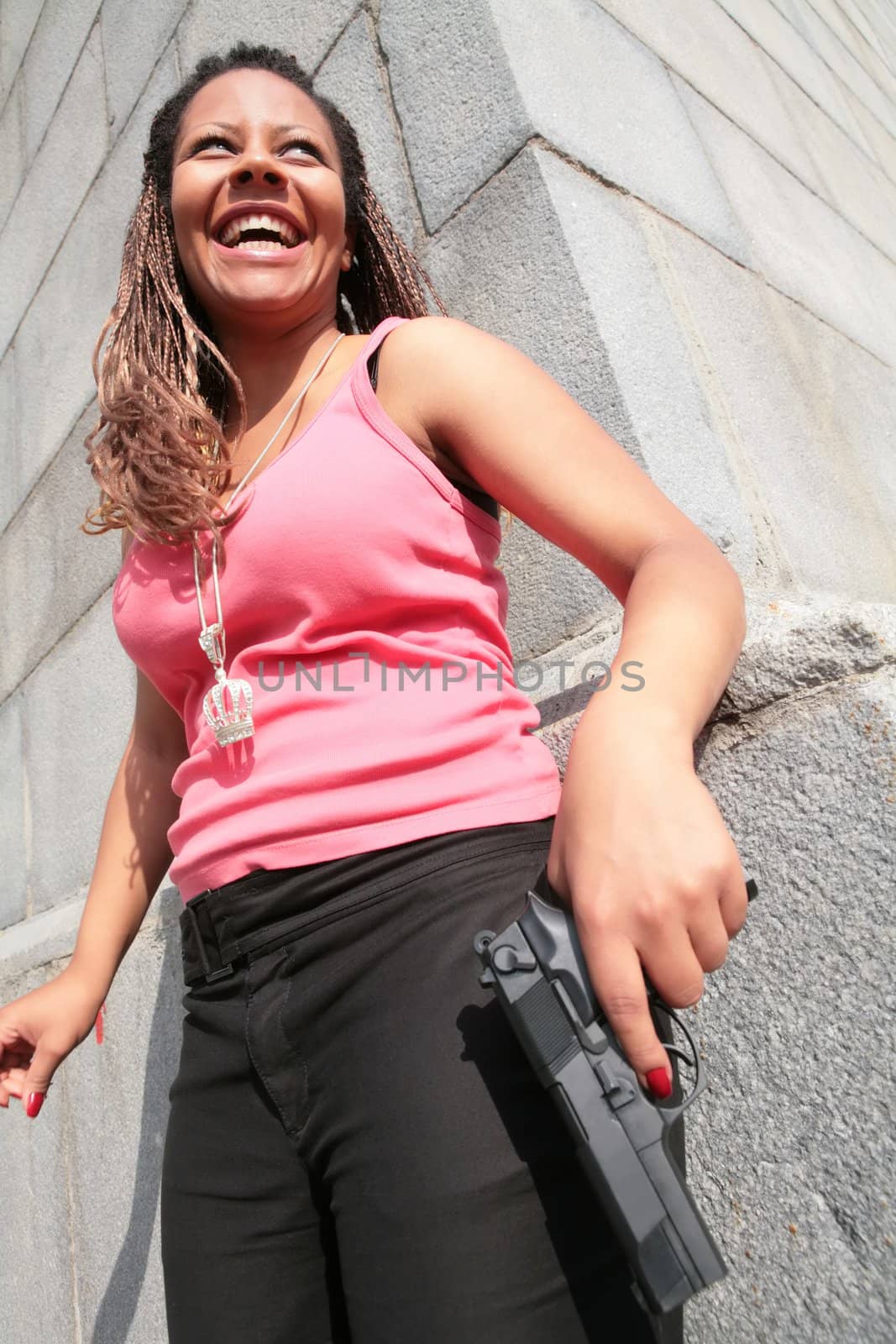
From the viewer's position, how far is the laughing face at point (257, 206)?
1183 mm

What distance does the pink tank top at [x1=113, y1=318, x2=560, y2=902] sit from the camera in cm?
86

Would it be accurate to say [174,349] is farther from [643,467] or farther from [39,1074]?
[39,1074]

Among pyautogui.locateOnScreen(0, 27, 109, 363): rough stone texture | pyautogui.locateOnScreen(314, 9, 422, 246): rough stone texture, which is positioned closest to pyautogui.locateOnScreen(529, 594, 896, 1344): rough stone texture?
pyautogui.locateOnScreen(314, 9, 422, 246): rough stone texture

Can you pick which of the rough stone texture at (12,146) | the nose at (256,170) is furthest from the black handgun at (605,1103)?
the rough stone texture at (12,146)

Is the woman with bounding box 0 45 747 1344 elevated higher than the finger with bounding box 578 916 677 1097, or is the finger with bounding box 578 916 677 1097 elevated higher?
the finger with bounding box 578 916 677 1097

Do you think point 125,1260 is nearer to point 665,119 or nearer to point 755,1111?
point 755,1111

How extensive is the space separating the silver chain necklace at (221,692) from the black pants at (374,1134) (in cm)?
16

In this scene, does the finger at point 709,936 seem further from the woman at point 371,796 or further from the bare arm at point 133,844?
the bare arm at point 133,844

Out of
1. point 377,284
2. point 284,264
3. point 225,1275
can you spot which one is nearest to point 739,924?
point 225,1275

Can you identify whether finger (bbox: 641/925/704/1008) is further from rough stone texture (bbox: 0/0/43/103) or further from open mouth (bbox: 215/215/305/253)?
rough stone texture (bbox: 0/0/43/103)

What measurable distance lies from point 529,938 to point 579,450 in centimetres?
47

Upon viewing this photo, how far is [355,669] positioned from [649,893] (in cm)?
42

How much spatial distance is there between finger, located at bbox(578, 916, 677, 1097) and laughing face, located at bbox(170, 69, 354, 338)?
0.93 meters

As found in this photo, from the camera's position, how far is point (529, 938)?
0.69 m
